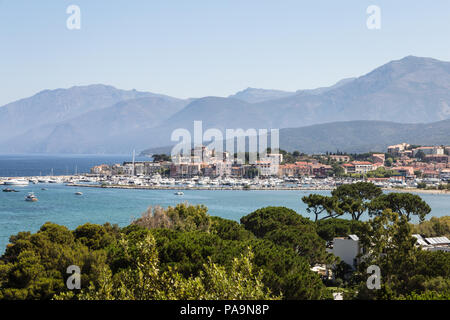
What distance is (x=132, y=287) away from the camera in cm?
560

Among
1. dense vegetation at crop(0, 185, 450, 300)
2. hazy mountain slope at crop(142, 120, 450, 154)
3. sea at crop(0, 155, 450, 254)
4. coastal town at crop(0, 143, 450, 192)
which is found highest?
hazy mountain slope at crop(142, 120, 450, 154)

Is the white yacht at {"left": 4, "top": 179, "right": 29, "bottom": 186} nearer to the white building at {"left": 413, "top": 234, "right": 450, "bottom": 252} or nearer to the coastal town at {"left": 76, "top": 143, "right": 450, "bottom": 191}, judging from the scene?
the coastal town at {"left": 76, "top": 143, "right": 450, "bottom": 191}

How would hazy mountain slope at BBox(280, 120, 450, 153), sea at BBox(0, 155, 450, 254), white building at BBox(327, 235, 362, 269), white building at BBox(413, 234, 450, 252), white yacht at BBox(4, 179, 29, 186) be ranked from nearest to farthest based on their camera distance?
white building at BBox(327, 235, 362, 269), white building at BBox(413, 234, 450, 252), sea at BBox(0, 155, 450, 254), white yacht at BBox(4, 179, 29, 186), hazy mountain slope at BBox(280, 120, 450, 153)

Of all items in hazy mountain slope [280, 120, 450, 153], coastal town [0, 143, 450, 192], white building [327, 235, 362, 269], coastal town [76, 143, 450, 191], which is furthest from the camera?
hazy mountain slope [280, 120, 450, 153]

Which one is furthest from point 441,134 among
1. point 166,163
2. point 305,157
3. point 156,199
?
Answer: point 156,199

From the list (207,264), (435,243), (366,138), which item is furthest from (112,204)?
(366,138)

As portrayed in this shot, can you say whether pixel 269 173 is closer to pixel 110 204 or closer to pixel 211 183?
pixel 211 183

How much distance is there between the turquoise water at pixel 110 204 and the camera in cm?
3064

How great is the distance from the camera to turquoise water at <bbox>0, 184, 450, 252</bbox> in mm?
30636

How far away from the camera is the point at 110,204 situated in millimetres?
40500

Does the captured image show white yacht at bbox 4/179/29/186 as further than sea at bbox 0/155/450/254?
Yes

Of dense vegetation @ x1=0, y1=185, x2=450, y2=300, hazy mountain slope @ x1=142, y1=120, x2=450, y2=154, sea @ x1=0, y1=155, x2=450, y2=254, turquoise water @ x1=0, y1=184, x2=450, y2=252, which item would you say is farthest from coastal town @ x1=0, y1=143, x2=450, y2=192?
hazy mountain slope @ x1=142, y1=120, x2=450, y2=154
